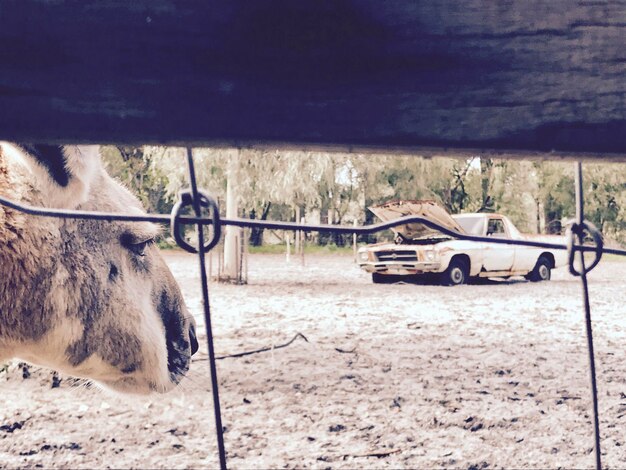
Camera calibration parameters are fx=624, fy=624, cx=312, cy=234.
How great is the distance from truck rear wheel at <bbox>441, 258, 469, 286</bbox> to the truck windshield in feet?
2.23

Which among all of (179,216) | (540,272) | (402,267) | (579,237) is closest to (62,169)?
(179,216)

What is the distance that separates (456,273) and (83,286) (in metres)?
12.1

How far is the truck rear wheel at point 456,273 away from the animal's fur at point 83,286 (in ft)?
36.9

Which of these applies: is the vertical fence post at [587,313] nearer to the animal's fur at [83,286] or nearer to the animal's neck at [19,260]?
the animal's fur at [83,286]

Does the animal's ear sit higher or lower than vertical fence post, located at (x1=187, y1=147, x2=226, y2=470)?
higher

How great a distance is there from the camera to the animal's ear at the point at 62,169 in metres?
1.12

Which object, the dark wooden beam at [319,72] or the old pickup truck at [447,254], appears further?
the old pickup truck at [447,254]

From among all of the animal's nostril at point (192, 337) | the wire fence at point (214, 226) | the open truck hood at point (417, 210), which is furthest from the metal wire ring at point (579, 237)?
the open truck hood at point (417, 210)

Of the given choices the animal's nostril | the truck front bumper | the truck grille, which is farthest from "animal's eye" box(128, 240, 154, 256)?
the truck grille

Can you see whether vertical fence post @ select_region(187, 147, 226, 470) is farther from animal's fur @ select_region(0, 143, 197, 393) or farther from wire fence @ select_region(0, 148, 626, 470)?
animal's fur @ select_region(0, 143, 197, 393)

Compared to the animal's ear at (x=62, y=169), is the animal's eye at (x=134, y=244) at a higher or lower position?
lower

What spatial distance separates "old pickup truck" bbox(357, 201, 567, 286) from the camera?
41.1ft

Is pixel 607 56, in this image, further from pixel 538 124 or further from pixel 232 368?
pixel 232 368

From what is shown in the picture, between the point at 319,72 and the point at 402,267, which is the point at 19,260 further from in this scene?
the point at 402,267
